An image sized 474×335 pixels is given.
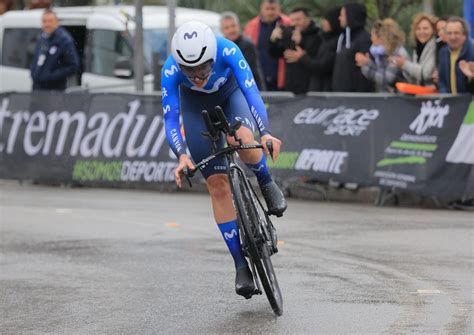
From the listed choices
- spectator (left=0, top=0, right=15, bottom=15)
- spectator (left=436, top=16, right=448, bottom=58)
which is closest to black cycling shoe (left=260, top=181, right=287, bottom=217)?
spectator (left=436, top=16, right=448, bottom=58)

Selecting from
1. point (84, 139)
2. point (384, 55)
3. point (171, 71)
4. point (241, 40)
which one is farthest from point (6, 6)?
point (171, 71)

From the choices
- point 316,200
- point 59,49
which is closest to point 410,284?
point 316,200

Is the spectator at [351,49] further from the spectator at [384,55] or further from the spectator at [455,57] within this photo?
the spectator at [455,57]

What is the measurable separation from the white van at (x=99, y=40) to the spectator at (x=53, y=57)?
0.41m

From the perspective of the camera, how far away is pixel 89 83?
21438 millimetres

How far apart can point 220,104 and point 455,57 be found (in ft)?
21.6

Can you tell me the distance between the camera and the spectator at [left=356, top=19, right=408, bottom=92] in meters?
16.2

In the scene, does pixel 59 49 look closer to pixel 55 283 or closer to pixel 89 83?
pixel 89 83

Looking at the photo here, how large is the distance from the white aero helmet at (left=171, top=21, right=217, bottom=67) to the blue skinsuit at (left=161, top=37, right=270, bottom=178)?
1.29 feet

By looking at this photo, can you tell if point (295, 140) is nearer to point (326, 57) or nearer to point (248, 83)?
point (326, 57)

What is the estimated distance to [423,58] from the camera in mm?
16016

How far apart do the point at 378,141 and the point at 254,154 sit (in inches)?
277

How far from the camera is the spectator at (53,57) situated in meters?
19.9

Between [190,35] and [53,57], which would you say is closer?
[190,35]
